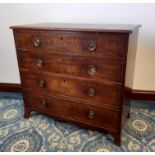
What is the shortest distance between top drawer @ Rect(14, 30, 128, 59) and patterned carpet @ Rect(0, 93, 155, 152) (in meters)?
0.71

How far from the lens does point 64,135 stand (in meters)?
1.55

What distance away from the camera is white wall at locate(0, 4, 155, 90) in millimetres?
1674

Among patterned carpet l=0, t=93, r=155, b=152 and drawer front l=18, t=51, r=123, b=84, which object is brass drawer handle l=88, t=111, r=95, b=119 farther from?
drawer front l=18, t=51, r=123, b=84

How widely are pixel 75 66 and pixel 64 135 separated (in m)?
0.62

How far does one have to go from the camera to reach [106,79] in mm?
1292

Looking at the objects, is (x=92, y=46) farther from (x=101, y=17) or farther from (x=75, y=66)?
(x=101, y=17)

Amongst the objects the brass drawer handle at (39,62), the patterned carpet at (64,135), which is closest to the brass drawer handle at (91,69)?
the brass drawer handle at (39,62)

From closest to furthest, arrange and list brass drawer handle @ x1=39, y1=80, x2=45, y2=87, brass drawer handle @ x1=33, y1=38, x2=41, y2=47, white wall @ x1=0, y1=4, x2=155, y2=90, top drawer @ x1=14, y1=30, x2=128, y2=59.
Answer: top drawer @ x1=14, y1=30, x2=128, y2=59
brass drawer handle @ x1=33, y1=38, x2=41, y2=47
brass drawer handle @ x1=39, y1=80, x2=45, y2=87
white wall @ x1=0, y1=4, x2=155, y2=90

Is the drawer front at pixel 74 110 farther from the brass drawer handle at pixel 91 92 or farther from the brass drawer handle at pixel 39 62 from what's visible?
the brass drawer handle at pixel 39 62

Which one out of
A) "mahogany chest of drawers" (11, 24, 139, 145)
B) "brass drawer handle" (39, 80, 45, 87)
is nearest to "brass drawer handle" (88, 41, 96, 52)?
"mahogany chest of drawers" (11, 24, 139, 145)

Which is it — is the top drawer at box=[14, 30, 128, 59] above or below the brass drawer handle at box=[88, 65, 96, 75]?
above

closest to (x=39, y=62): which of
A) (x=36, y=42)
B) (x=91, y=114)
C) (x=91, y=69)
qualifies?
(x=36, y=42)

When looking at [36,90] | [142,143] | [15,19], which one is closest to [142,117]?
[142,143]

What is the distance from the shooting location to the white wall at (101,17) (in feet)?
5.49
